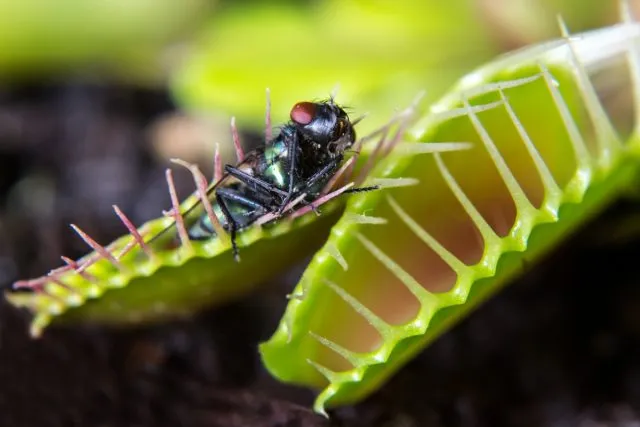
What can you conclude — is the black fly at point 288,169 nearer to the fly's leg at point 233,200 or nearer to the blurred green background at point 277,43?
the fly's leg at point 233,200

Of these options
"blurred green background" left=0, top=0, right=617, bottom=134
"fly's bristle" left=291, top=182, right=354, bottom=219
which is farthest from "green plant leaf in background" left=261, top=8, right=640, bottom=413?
"blurred green background" left=0, top=0, right=617, bottom=134

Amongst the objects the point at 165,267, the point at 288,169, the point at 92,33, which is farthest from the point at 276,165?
the point at 92,33

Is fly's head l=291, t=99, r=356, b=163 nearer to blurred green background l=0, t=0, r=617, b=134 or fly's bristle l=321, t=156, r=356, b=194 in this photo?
fly's bristle l=321, t=156, r=356, b=194

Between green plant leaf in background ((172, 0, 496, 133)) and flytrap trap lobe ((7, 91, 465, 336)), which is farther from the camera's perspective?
green plant leaf in background ((172, 0, 496, 133))

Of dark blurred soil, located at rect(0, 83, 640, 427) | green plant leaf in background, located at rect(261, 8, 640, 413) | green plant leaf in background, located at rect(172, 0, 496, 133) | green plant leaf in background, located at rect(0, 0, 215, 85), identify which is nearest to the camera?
green plant leaf in background, located at rect(261, 8, 640, 413)

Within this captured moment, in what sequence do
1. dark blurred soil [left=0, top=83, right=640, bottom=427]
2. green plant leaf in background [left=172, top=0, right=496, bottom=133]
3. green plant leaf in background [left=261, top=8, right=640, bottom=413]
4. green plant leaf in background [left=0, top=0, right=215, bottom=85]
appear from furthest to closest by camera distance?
1. green plant leaf in background [left=0, top=0, right=215, bottom=85]
2. green plant leaf in background [left=172, top=0, right=496, bottom=133]
3. dark blurred soil [left=0, top=83, right=640, bottom=427]
4. green plant leaf in background [left=261, top=8, right=640, bottom=413]

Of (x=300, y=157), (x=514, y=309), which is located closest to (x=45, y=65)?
(x=300, y=157)

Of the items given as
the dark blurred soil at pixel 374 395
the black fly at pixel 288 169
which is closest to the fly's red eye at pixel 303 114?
the black fly at pixel 288 169
